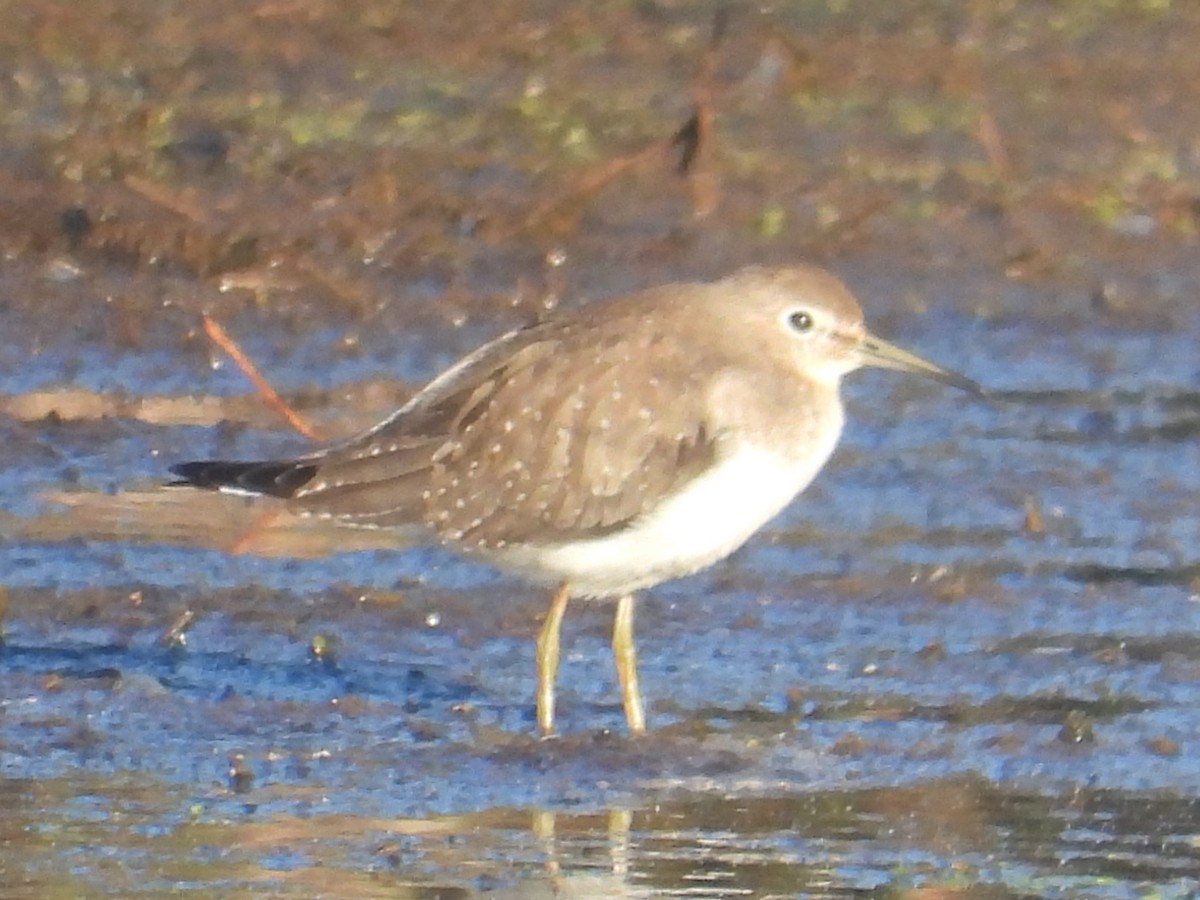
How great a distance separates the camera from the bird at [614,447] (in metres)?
7.03

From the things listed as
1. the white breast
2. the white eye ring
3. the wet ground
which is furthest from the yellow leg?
the white eye ring

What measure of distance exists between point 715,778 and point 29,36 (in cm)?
923

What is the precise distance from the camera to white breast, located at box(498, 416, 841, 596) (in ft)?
22.9

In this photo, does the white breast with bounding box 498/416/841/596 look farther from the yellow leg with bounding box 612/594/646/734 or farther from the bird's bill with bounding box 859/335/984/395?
the bird's bill with bounding box 859/335/984/395

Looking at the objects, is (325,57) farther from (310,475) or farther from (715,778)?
(715,778)

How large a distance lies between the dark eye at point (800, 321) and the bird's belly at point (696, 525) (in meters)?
0.42

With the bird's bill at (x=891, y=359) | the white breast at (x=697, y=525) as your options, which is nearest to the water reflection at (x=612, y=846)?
the white breast at (x=697, y=525)

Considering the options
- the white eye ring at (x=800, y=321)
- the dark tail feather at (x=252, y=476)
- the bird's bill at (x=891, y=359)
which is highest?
the white eye ring at (x=800, y=321)

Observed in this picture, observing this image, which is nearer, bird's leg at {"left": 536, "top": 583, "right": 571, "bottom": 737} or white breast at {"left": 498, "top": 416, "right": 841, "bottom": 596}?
white breast at {"left": 498, "top": 416, "right": 841, "bottom": 596}

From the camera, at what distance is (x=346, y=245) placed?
1227 cm

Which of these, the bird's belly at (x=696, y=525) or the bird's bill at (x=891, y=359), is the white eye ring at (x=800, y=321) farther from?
the bird's belly at (x=696, y=525)

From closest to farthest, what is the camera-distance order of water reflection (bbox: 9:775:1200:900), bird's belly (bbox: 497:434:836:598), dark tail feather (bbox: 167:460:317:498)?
water reflection (bbox: 9:775:1200:900) → bird's belly (bbox: 497:434:836:598) → dark tail feather (bbox: 167:460:317:498)

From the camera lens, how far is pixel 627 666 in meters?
7.27

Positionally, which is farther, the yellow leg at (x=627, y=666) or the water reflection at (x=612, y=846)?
the yellow leg at (x=627, y=666)
